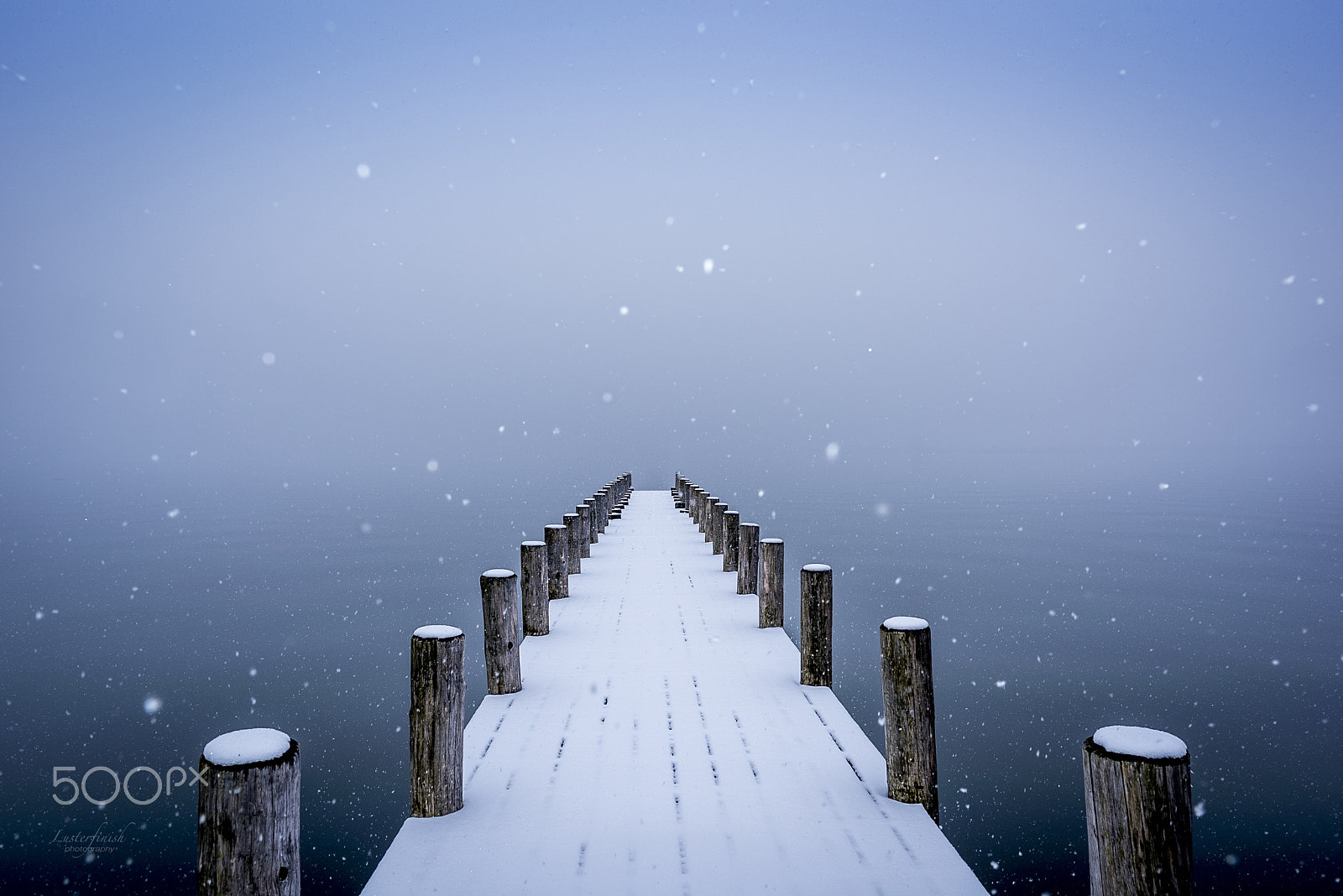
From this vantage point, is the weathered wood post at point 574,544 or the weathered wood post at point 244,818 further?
the weathered wood post at point 574,544

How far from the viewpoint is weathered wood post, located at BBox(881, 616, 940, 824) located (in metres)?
4.38

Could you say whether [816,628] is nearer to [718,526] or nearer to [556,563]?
[556,563]

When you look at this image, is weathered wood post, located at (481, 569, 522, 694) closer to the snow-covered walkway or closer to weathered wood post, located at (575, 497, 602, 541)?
the snow-covered walkway

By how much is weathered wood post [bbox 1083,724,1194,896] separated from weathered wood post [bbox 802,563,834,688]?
12.6 ft

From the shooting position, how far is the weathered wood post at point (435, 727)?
13.9ft

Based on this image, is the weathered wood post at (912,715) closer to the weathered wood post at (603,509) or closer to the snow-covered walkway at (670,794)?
the snow-covered walkway at (670,794)

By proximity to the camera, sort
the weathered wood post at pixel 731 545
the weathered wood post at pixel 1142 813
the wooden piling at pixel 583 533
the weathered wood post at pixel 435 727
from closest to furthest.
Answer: the weathered wood post at pixel 1142 813
the weathered wood post at pixel 435 727
the weathered wood post at pixel 731 545
the wooden piling at pixel 583 533

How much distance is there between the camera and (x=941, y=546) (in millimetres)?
42406

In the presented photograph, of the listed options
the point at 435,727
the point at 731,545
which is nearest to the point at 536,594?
the point at 435,727

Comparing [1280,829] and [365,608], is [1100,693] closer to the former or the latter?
[1280,829]

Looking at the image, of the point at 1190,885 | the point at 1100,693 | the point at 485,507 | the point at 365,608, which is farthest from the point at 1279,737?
the point at 485,507

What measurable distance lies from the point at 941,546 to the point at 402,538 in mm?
33376

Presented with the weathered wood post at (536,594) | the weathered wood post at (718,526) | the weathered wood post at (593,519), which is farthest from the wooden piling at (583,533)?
the weathered wood post at (536,594)

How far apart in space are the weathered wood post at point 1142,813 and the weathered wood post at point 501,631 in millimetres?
4636
